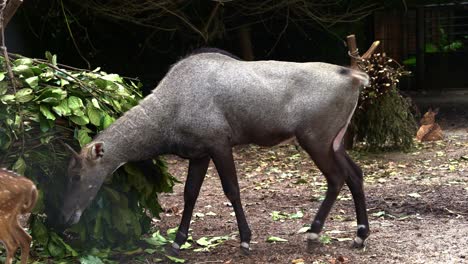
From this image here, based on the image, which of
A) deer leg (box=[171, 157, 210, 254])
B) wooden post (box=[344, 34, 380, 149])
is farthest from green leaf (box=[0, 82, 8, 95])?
wooden post (box=[344, 34, 380, 149])

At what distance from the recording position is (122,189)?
576cm

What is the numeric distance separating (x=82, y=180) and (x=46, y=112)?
54 cm

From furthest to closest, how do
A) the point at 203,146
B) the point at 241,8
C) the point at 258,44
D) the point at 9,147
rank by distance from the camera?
the point at 258,44
the point at 241,8
the point at 203,146
the point at 9,147

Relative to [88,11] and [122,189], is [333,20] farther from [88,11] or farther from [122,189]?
[122,189]

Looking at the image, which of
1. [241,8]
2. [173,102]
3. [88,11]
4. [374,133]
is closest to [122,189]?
[173,102]

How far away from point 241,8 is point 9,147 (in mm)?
7354

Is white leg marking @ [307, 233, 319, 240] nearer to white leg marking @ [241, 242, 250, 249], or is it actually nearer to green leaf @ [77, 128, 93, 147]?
white leg marking @ [241, 242, 250, 249]

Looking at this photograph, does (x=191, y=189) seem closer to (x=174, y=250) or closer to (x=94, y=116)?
(x=174, y=250)

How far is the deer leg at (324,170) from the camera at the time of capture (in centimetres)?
588

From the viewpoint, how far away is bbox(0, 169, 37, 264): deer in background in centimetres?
483

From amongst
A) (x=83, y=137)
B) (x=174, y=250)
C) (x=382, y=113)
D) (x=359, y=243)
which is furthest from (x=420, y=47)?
(x=83, y=137)

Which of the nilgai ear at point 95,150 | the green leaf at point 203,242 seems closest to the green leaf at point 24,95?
the nilgai ear at point 95,150

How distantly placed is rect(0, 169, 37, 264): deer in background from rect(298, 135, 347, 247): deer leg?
81.3 inches

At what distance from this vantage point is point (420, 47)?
17250 mm
